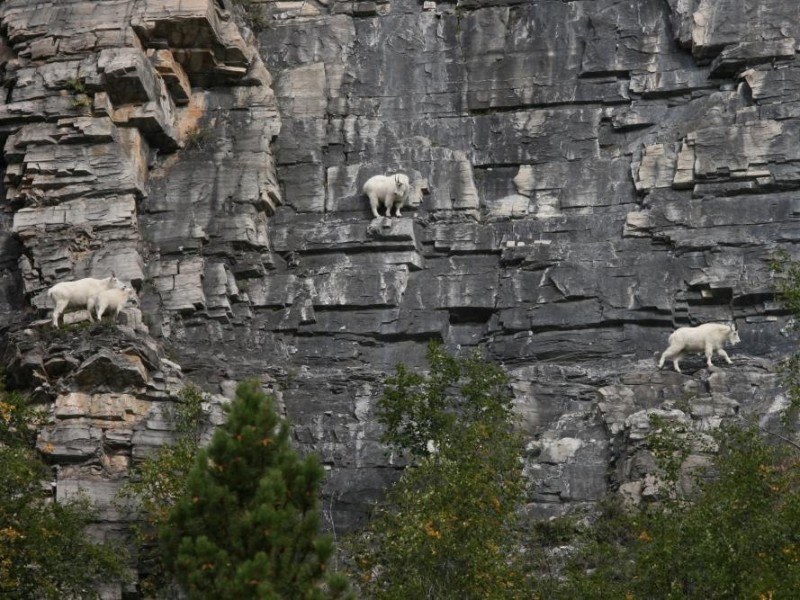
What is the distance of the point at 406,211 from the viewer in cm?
4619

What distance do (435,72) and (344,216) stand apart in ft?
19.3

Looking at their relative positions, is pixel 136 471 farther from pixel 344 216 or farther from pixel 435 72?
pixel 435 72

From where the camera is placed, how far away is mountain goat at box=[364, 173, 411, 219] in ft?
148

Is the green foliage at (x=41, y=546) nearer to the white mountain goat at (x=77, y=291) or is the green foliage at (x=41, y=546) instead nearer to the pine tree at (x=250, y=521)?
the pine tree at (x=250, y=521)

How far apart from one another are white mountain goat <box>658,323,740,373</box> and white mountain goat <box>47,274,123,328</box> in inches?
505

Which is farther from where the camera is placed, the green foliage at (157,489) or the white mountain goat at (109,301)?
the white mountain goat at (109,301)

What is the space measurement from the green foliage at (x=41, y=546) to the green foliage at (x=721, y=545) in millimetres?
8575

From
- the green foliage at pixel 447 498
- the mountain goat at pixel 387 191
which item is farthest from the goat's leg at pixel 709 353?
the mountain goat at pixel 387 191

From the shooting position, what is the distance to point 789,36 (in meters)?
47.3

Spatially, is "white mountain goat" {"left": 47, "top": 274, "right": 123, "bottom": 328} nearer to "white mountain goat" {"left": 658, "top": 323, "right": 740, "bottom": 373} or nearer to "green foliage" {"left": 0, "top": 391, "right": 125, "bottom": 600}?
"green foliage" {"left": 0, "top": 391, "right": 125, "bottom": 600}

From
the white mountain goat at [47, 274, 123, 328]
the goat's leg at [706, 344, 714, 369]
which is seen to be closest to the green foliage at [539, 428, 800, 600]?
the goat's leg at [706, 344, 714, 369]

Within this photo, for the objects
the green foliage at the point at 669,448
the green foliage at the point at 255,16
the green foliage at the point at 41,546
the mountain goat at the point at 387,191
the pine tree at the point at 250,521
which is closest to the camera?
the pine tree at the point at 250,521

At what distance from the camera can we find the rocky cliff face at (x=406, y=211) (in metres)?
40.1

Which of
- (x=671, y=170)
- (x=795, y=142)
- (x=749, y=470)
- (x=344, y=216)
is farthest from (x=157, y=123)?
(x=749, y=470)
